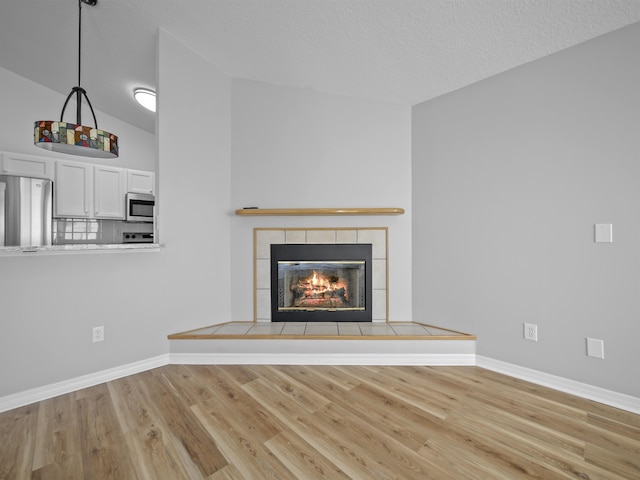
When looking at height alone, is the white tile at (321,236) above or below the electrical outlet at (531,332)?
above

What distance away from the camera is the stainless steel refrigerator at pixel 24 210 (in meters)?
3.09

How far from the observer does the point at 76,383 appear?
193 cm

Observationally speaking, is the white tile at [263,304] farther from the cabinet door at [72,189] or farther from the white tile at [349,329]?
the cabinet door at [72,189]

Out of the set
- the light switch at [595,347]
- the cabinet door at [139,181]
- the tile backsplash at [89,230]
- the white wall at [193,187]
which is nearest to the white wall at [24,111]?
the cabinet door at [139,181]

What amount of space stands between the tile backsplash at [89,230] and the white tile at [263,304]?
2.77 m

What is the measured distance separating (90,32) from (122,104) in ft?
4.39

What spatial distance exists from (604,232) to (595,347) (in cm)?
73

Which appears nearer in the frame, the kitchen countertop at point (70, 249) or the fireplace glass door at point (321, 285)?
the kitchen countertop at point (70, 249)

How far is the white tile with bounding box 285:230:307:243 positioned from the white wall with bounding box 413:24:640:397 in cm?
112

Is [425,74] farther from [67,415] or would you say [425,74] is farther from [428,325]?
[67,415]

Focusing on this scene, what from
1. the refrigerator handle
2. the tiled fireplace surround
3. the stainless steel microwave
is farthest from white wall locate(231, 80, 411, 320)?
the refrigerator handle

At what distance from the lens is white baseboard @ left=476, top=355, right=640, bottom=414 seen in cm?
171

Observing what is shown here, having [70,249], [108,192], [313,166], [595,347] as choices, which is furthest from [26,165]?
[595,347]

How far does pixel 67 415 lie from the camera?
165 cm
